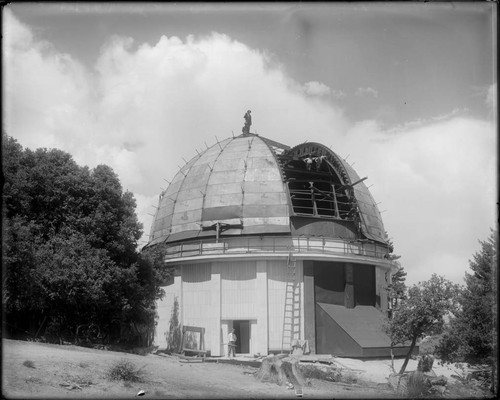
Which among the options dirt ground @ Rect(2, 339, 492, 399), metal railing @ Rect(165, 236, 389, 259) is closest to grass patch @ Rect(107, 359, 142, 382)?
dirt ground @ Rect(2, 339, 492, 399)

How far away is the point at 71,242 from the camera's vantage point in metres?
27.1

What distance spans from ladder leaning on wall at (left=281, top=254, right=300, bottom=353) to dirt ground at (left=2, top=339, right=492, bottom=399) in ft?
24.4

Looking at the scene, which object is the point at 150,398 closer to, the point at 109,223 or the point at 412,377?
the point at 412,377

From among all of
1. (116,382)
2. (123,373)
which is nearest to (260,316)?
(123,373)

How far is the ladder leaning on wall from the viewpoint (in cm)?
3072

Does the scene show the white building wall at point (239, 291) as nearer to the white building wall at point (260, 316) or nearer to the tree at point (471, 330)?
the white building wall at point (260, 316)

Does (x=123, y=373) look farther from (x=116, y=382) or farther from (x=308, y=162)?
(x=308, y=162)

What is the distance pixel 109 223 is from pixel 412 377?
1725 centimetres

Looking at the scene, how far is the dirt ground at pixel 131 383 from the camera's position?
48.9 feet

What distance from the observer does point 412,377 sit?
61.6ft

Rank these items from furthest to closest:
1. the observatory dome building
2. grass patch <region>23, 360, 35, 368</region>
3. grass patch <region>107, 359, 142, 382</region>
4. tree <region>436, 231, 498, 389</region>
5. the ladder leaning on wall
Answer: the observatory dome building → the ladder leaning on wall → tree <region>436, 231, 498, 389</region> → grass patch <region>107, 359, 142, 382</region> → grass patch <region>23, 360, 35, 368</region>

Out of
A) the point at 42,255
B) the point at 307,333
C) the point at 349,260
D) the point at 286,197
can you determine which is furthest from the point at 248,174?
the point at 42,255

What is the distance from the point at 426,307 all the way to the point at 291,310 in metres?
10.1

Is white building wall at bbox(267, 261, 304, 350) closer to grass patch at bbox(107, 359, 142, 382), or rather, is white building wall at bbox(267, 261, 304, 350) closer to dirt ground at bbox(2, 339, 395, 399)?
dirt ground at bbox(2, 339, 395, 399)
